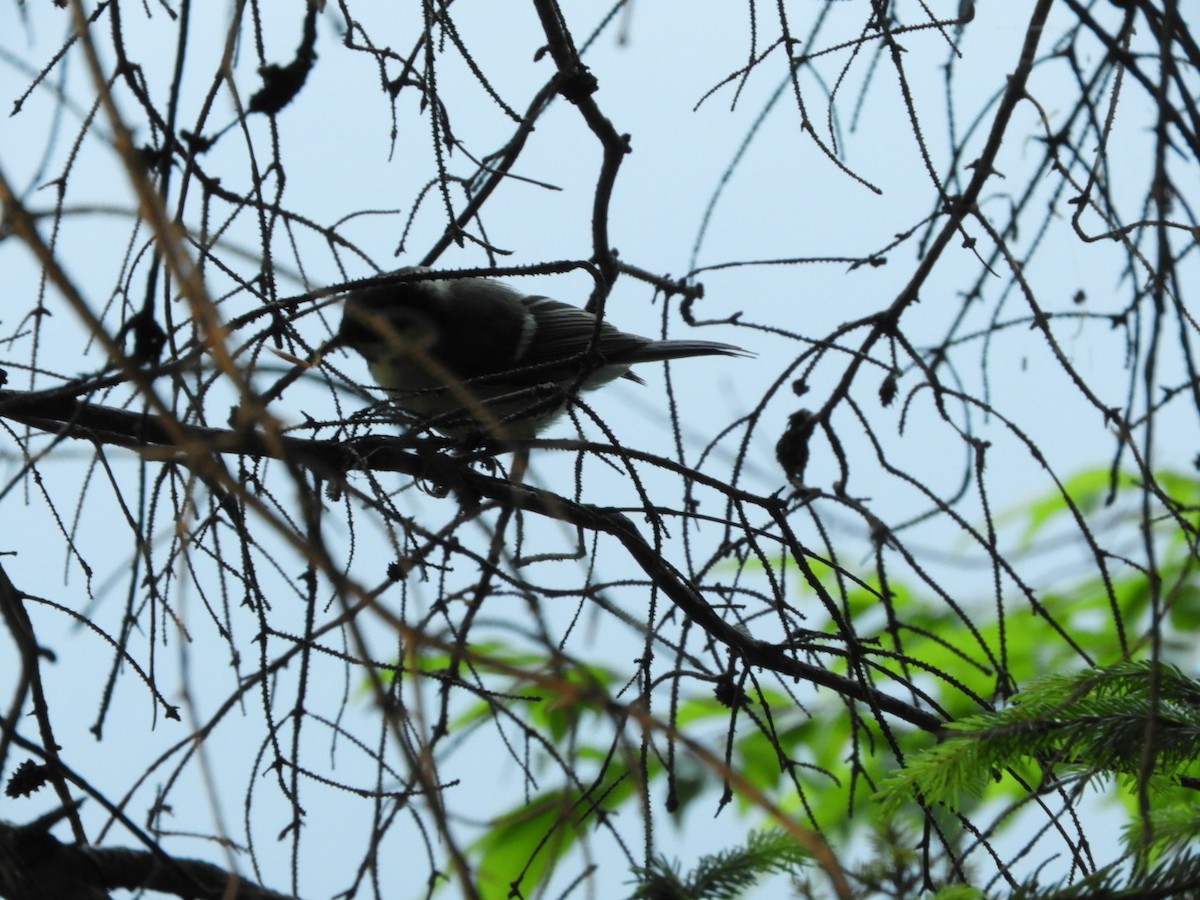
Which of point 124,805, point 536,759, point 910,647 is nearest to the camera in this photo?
point 124,805

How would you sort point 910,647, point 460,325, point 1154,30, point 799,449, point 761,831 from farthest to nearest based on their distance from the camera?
point 460,325, point 910,647, point 799,449, point 761,831, point 1154,30

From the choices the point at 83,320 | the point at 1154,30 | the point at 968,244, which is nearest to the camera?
the point at 83,320

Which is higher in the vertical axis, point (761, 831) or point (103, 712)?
point (103, 712)

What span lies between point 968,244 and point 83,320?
99 centimetres

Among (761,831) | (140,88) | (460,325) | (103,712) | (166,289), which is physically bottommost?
(761,831)

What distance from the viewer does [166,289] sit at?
105cm

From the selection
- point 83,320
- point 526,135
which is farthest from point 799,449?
point 83,320

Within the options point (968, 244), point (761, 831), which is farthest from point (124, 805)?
point (968, 244)

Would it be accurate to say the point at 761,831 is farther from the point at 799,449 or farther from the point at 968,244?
the point at 799,449

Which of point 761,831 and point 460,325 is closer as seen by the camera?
point 761,831

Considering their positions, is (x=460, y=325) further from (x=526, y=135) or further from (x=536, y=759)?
(x=526, y=135)

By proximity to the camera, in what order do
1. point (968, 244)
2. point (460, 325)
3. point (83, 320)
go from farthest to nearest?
1. point (460, 325)
2. point (968, 244)
3. point (83, 320)

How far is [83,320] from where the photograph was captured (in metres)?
0.49

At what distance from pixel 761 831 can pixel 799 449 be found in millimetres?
760
